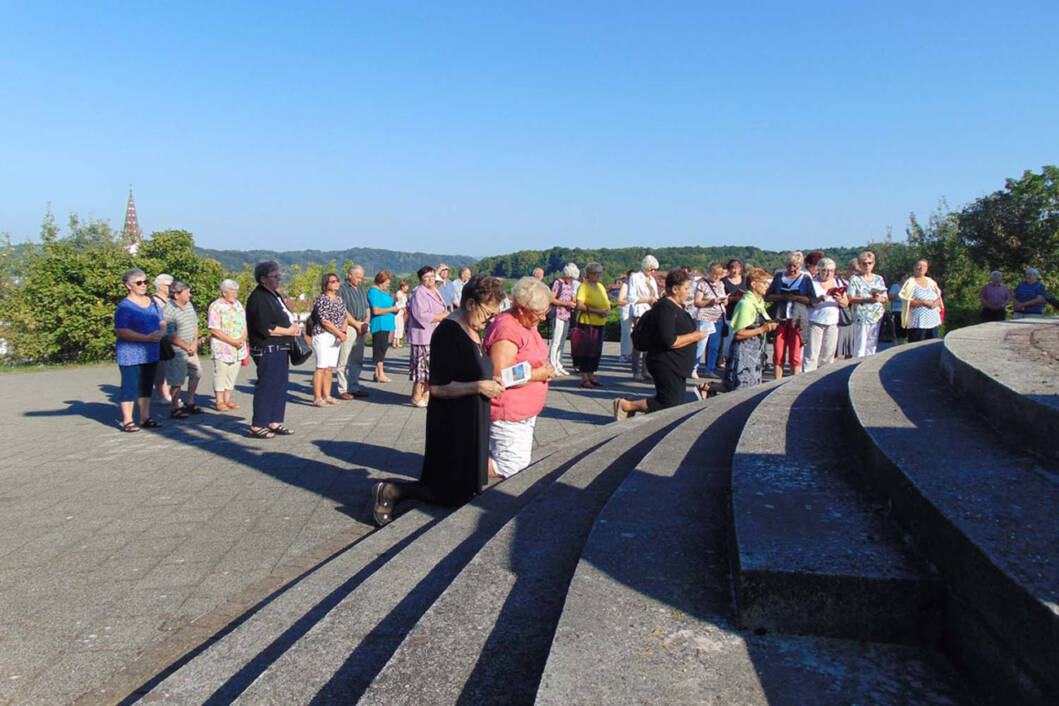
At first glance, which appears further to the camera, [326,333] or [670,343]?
[326,333]

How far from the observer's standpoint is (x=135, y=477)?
6.09m

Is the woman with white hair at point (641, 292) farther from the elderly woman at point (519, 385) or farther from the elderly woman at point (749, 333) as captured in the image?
the elderly woman at point (519, 385)

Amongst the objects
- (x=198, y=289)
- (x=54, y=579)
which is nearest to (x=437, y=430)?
(x=54, y=579)

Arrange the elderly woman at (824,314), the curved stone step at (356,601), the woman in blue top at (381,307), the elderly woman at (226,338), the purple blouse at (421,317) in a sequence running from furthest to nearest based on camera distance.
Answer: the woman in blue top at (381,307) → the purple blouse at (421,317) → the elderly woman at (824,314) → the elderly woman at (226,338) → the curved stone step at (356,601)

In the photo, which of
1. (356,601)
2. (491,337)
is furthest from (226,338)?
(356,601)

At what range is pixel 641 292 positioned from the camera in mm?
11938

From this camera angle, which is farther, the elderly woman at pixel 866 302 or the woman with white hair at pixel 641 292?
the woman with white hair at pixel 641 292

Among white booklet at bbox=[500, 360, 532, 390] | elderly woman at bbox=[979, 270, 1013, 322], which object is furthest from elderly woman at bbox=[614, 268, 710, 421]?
elderly woman at bbox=[979, 270, 1013, 322]

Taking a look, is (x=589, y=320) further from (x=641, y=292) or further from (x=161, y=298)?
(x=161, y=298)

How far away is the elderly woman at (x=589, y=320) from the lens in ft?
35.3

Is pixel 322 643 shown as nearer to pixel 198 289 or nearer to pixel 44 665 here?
pixel 44 665

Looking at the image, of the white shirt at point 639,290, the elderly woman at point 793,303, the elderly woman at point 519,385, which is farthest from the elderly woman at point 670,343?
the white shirt at point 639,290

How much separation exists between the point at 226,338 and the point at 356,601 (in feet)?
24.1

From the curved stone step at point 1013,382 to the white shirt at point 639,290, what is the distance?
246 inches
